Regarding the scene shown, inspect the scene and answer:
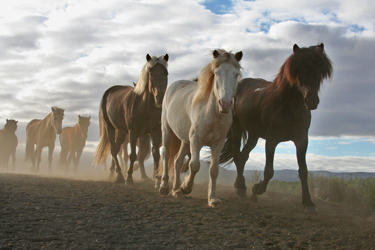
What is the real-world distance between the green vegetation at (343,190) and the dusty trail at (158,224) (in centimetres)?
322

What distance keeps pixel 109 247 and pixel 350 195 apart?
23.8 ft

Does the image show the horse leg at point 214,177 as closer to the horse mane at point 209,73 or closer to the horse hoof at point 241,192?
the horse mane at point 209,73

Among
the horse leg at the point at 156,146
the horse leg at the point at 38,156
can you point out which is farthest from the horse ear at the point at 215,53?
the horse leg at the point at 38,156

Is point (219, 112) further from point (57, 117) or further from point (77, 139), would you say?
point (77, 139)

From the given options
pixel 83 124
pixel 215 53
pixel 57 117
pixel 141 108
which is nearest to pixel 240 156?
pixel 141 108

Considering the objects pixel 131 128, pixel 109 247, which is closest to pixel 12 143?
pixel 131 128

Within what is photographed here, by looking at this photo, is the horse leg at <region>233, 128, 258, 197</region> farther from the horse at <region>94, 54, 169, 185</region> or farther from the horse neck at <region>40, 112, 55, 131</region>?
the horse neck at <region>40, 112, 55, 131</region>

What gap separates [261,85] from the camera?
302 inches

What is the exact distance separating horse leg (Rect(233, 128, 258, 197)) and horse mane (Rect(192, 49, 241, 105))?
7.43 ft

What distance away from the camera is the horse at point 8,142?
66.1ft

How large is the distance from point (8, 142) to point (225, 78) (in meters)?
17.9

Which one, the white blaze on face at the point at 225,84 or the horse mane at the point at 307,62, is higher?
the horse mane at the point at 307,62

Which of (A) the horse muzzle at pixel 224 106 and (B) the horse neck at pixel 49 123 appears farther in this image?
(B) the horse neck at pixel 49 123

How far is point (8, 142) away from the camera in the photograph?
66.2 feet
